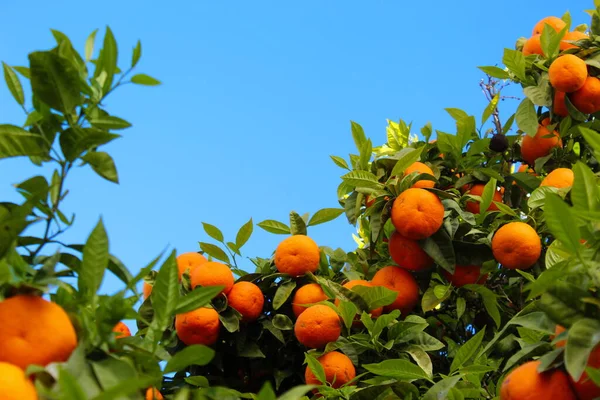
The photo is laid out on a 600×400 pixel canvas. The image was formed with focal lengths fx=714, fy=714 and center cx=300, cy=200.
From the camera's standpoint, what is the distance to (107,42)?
1131 mm

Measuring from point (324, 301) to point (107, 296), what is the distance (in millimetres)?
1196

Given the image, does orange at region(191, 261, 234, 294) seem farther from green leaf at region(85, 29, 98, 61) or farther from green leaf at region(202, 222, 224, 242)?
green leaf at region(85, 29, 98, 61)

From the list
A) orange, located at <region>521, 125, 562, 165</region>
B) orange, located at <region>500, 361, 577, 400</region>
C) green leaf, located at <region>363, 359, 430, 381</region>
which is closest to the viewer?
orange, located at <region>500, 361, 577, 400</region>

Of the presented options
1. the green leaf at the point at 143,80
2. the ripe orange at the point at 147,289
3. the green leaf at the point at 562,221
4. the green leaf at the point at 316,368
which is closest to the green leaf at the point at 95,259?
the green leaf at the point at 143,80

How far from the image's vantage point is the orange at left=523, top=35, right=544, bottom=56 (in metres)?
2.91

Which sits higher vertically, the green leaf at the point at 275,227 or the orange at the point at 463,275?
the green leaf at the point at 275,227

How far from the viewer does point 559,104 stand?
103 inches

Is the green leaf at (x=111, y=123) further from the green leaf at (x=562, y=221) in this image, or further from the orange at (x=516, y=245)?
the orange at (x=516, y=245)

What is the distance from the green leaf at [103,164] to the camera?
1117mm

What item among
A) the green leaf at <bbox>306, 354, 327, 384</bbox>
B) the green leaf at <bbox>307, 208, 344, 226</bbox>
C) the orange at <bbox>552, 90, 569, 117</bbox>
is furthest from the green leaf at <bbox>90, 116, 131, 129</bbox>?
the orange at <bbox>552, 90, 569, 117</bbox>

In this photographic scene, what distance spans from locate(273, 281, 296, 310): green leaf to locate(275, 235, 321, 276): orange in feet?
0.13

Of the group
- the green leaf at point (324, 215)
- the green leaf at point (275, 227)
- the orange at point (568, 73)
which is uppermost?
the orange at point (568, 73)

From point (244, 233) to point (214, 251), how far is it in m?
0.13

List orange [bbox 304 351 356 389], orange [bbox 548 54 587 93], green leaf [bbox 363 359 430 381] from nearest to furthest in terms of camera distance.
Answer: green leaf [bbox 363 359 430 381], orange [bbox 304 351 356 389], orange [bbox 548 54 587 93]
